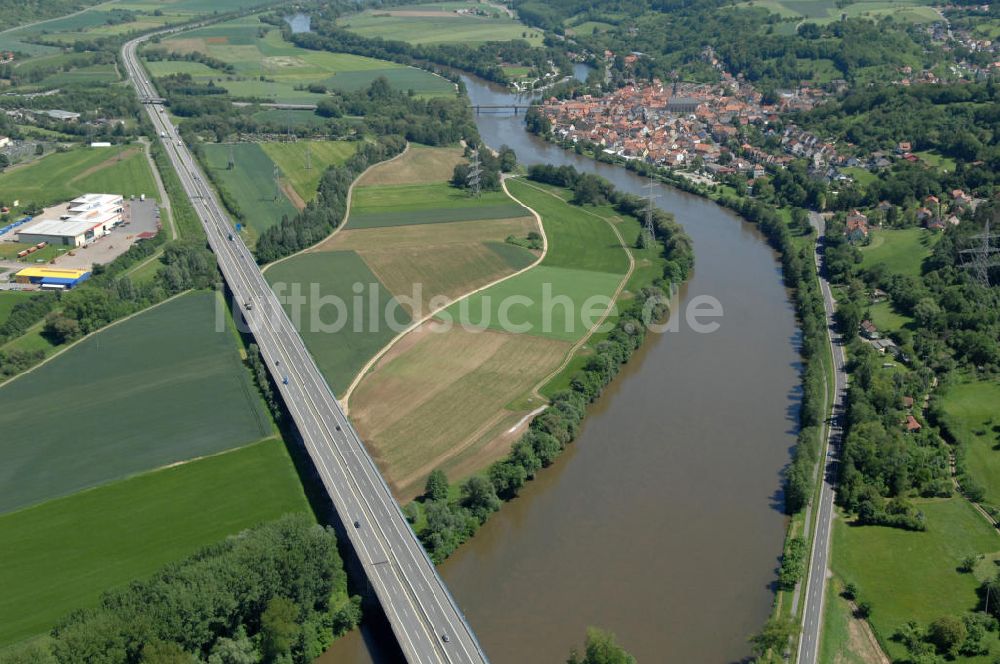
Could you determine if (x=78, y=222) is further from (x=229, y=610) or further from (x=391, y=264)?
(x=229, y=610)

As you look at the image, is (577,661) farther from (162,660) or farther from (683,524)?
(162,660)

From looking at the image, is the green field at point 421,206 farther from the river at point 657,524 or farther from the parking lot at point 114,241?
the river at point 657,524

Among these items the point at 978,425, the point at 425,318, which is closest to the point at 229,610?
the point at 425,318

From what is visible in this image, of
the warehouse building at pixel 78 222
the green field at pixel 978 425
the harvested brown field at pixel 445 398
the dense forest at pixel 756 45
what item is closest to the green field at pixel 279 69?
the dense forest at pixel 756 45

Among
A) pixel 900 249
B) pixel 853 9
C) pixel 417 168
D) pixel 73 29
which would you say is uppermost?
pixel 853 9

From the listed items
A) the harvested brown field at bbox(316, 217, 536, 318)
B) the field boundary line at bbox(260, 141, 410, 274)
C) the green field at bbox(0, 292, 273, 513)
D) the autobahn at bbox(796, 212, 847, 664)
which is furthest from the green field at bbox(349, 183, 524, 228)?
the autobahn at bbox(796, 212, 847, 664)

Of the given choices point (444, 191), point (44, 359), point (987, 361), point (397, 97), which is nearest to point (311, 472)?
point (44, 359)
